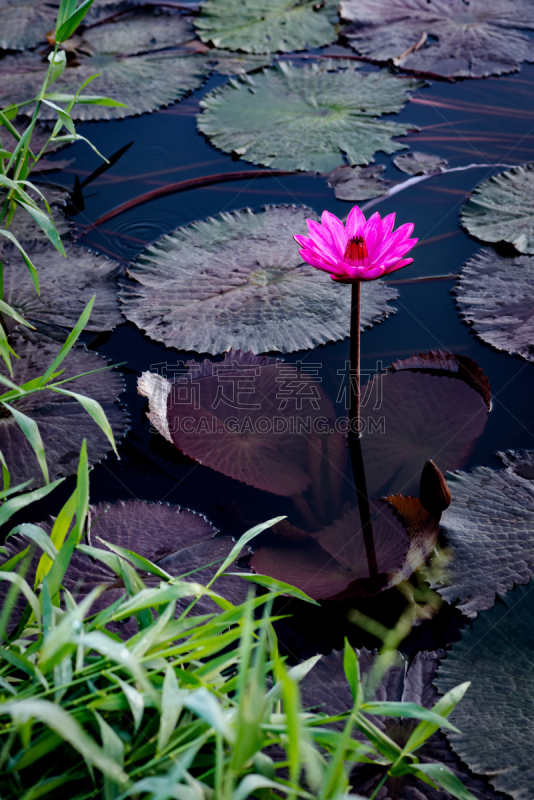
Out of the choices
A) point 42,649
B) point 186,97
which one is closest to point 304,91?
point 186,97

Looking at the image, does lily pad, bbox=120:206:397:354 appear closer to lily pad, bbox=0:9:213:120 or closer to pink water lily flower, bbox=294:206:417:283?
pink water lily flower, bbox=294:206:417:283

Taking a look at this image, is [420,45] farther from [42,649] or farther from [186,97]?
[42,649]

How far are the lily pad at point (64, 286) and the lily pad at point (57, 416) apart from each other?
4.1 inches

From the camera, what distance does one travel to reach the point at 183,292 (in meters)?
1.87

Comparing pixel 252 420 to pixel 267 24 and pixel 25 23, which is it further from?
pixel 25 23

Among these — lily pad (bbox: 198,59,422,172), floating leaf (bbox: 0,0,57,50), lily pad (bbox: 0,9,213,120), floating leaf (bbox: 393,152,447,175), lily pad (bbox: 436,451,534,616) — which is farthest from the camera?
floating leaf (bbox: 0,0,57,50)

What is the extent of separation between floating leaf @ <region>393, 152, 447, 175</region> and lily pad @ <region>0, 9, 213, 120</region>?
1.20 meters

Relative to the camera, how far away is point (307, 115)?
2.61m

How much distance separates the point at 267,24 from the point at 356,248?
2.64 metres

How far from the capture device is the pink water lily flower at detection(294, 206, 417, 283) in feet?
4.11

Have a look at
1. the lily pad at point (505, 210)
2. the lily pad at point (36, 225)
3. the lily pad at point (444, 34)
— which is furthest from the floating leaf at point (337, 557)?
the lily pad at point (444, 34)

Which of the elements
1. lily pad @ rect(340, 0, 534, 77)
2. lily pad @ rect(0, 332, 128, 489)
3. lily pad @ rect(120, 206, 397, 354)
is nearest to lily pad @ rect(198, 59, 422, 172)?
lily pad @ rect(340, 0, 534, 77)

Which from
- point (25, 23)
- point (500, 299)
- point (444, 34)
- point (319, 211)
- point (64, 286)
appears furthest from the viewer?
point (25, 23)

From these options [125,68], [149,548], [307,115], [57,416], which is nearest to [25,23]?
[125,68]
